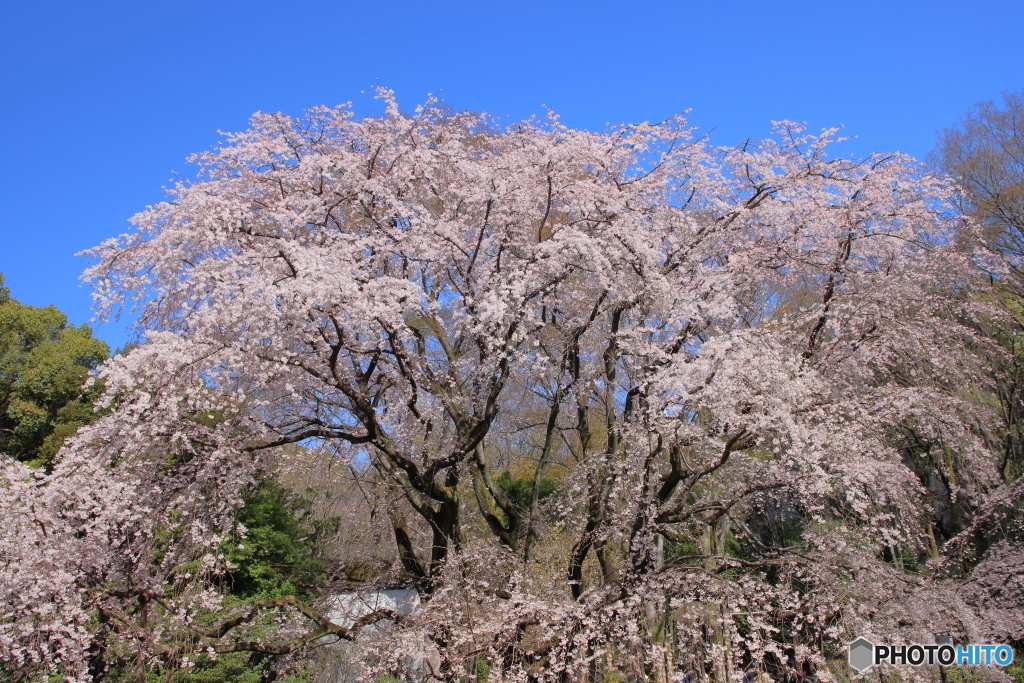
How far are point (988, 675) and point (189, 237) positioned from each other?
1049 centimetres

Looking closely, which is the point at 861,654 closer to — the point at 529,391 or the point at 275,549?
the point at 529,391

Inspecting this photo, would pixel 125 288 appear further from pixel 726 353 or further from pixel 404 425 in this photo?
pixel 726 353

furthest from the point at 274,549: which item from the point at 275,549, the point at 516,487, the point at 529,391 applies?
the point at 529,391

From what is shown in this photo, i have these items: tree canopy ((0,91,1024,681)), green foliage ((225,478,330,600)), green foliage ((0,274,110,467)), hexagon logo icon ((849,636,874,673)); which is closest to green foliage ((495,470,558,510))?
tree canopy ((0,91,1024,681))

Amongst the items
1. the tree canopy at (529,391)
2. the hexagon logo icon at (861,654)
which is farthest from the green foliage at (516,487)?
the hexagon logo icon at (861,654)

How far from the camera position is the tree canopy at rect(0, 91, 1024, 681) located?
6582mm

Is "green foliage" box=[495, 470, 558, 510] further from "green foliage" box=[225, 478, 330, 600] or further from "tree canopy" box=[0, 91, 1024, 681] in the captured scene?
"green foliage" box=[225, 478, 330, 600]

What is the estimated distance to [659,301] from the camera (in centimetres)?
868

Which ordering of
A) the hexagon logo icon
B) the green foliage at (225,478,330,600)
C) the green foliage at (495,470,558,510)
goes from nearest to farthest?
the hexagon logo icon < the green foliage at (225,478,330,600) < the green foliage at (495,470,558,510)

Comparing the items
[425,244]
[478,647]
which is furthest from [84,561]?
[425,244]

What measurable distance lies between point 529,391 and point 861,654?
6345mm

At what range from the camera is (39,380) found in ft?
63.2

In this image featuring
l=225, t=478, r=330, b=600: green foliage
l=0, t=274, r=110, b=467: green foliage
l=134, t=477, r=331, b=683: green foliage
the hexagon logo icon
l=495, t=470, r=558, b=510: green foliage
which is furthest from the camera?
l=0, t=274, r=110, b=467: green foliage

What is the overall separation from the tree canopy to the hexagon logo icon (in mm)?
135
